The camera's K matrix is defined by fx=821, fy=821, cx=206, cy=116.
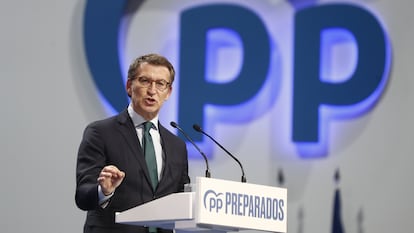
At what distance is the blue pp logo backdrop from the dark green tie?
1.99 metres

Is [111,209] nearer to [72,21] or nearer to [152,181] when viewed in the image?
[152,181]

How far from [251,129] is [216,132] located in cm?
24

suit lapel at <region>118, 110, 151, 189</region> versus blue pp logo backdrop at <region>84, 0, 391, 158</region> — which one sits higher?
blue pp logo backdrop at <region>84, 0, 391, 158</region>

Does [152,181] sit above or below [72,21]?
below

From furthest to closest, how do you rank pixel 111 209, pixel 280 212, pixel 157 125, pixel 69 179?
pixel 69 179 → pixel 157 125 → pixel 111 209 → pixel 280 212

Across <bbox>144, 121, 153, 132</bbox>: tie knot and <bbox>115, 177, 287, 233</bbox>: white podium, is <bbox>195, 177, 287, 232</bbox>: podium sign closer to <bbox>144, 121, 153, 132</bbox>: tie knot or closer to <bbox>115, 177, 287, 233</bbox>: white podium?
<bbox>115, 177, 287, 233</bbox>: white podium

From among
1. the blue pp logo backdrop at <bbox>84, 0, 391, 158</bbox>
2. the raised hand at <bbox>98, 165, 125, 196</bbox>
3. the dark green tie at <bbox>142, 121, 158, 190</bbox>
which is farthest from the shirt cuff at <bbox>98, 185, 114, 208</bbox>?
the blue pp logo backdrop at <bbox>84, 0, 391, 158</bbox>

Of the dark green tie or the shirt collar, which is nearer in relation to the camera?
the dark green tie

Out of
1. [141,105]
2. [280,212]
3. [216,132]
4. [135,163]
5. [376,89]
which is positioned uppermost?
[376,89]

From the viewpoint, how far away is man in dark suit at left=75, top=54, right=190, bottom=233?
3.27 metres

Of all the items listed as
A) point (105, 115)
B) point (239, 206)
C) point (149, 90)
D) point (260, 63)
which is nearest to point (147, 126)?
point (149, 90)

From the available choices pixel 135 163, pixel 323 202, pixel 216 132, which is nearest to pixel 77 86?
pixel 216 132

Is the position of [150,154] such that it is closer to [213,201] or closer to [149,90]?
[149,90]

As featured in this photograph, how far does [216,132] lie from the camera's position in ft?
18.0
